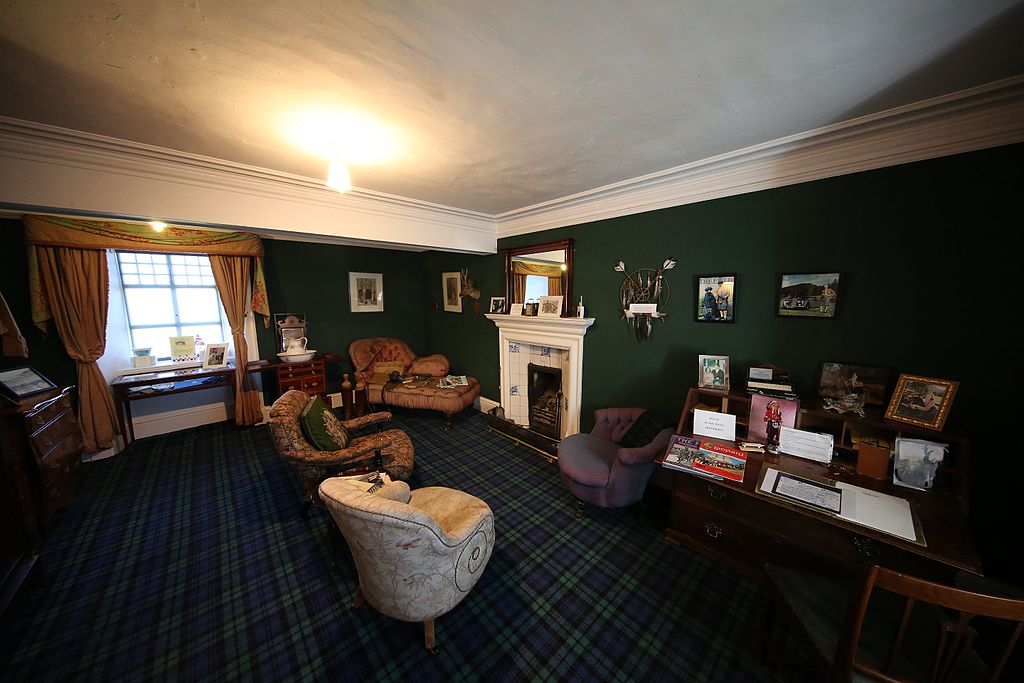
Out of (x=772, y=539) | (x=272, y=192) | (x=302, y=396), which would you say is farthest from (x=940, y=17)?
(x=302, y=396)

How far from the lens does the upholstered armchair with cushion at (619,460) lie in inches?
95.4

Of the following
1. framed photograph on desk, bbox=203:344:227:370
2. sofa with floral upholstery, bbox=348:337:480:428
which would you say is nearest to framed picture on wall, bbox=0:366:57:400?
framed photograph on desk, bbox=203:344:227:370

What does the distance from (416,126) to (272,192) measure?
1.59 meters

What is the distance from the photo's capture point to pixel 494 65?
4.27 feet

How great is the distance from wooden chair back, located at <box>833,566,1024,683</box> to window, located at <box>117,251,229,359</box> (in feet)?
20.3

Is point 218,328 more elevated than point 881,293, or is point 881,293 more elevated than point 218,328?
point 881,293

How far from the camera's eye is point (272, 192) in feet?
8.39

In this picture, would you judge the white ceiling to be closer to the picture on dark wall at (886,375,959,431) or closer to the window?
the picture on dark wall at (886,375,959,431)

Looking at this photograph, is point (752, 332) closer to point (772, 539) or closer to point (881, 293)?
point (881, 293)

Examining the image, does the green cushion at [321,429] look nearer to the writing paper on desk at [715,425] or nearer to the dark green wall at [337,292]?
the dark green wall at [337,292]

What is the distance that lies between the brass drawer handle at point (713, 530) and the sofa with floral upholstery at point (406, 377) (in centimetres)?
301

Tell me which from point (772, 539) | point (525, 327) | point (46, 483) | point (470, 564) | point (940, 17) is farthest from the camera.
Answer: point (525, 327)

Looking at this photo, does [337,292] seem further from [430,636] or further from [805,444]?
[805,444]

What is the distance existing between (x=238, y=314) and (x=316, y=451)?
2.87m
